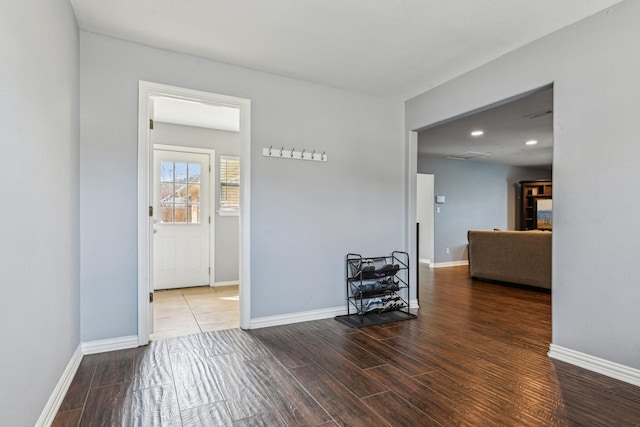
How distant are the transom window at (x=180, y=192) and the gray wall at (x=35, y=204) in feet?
9.02

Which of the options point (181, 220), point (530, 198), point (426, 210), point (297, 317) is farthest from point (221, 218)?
point (530, 198)

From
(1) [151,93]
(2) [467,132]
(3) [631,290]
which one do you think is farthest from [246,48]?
(2) [467,132]

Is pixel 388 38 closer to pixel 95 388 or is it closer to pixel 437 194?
pixel 95 388

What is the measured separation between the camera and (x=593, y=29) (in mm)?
2357

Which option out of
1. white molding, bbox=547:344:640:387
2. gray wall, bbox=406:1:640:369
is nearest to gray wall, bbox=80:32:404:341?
gray wall, bbox=406:1:640:369

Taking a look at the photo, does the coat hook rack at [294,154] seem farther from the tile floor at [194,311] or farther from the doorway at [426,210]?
the doorway at [426,210]

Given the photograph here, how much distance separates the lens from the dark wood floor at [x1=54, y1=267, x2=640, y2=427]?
178 centimetres

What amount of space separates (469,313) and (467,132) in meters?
2.88

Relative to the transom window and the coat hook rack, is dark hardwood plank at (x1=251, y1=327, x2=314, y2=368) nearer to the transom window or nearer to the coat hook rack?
the coat hook rack

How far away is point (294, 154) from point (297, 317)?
1.60 meters

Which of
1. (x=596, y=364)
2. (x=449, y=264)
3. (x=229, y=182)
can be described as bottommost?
(x=449, y=264)

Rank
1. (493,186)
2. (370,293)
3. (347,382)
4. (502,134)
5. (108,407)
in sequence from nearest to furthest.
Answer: (108,407) < (347,382) < (370,293) < (502,134) < (493,186)

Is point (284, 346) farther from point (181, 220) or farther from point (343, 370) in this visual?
point (181, 220)

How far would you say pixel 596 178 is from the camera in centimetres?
234
